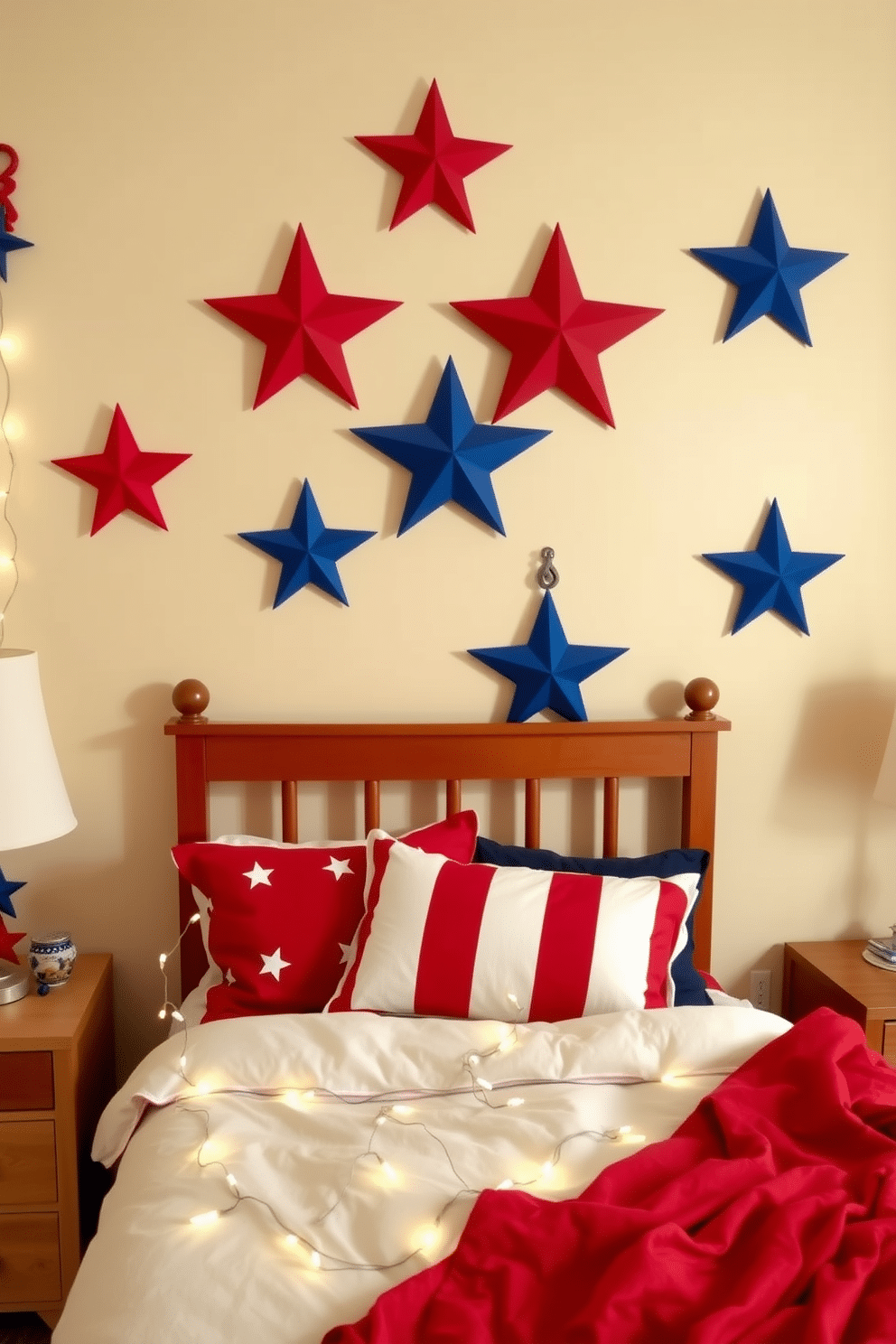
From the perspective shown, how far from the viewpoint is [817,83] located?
223 centimetres

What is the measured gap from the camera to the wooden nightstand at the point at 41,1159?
1.85 m

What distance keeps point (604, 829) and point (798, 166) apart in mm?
1437

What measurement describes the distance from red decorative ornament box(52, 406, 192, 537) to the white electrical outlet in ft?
5.31

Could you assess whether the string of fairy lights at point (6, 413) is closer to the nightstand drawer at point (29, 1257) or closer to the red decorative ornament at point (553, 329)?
the red decorative ornament at point (553, 329)

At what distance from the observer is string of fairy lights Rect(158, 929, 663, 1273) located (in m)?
1.27

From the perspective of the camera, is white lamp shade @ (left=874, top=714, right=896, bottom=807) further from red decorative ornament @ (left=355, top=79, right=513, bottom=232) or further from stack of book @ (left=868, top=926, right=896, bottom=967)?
red decorative ornament @ (left=355, top=79, right=513, bottom=232)

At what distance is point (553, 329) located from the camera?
218cm

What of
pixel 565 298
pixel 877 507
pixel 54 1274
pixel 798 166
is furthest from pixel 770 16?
pixel 54 1274

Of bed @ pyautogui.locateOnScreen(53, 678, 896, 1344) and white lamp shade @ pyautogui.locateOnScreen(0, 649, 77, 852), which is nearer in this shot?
bed @ pyautogui.locateOnScreen(53, 678, 896, 1344)

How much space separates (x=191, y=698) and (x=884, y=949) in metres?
1.50

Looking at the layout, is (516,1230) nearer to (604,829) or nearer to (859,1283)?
(859,1283)

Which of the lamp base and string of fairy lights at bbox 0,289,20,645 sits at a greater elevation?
string of fairy lights at bbox 0,289,20,645

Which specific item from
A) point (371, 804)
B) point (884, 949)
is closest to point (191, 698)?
point (371, 804)

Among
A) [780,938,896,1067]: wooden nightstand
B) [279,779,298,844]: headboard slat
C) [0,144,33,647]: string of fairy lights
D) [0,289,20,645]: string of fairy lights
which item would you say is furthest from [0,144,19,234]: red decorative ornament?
[780,938,896,1067]: wooden nightstand
